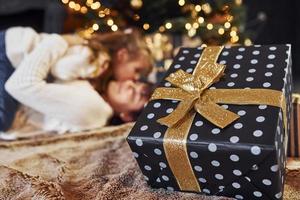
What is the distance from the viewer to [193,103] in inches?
35.4

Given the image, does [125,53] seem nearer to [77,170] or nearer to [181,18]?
[181,18]

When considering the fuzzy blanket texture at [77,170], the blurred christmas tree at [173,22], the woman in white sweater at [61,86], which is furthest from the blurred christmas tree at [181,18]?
the fuzzy blanket texture at [77,170]

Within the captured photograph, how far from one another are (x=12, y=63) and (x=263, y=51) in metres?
0.78

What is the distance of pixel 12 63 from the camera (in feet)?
4.41

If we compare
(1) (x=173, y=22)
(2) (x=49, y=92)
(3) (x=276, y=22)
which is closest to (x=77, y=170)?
(2) (x=49, y=92)

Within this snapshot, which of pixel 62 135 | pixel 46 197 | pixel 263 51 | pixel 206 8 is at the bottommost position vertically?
pixel 62 135

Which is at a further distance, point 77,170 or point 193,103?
point 77,170

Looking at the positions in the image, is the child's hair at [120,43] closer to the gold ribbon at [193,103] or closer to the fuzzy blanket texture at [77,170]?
the fuzzy blanket texture at [77,170]

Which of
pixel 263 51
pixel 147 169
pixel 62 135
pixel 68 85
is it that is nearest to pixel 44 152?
pixel 62 135

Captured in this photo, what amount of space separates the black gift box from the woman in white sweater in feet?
1.39

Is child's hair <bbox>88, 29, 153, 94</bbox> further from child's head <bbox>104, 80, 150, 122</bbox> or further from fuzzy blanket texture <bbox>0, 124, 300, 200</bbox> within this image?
fuzzy blanket texture <bbox>0, 124, 300, 200</bbox>

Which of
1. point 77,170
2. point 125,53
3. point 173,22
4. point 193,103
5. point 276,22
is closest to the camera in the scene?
point 193,103

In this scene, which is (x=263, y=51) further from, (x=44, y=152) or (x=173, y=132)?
(x=44, y=152)

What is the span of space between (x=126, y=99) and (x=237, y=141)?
682mm
